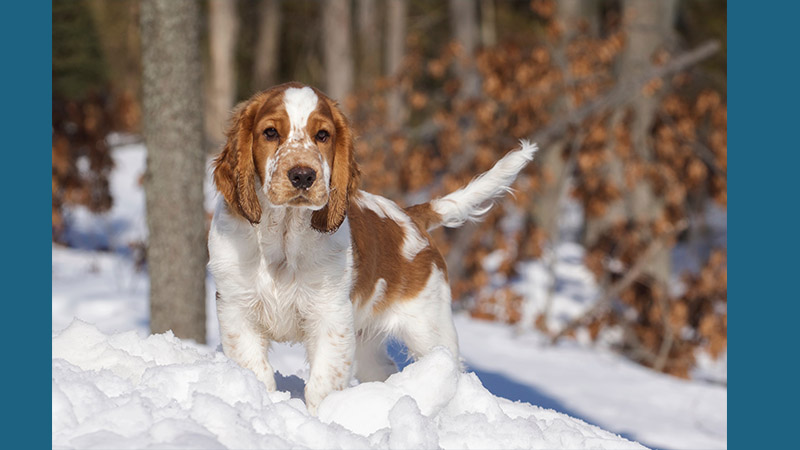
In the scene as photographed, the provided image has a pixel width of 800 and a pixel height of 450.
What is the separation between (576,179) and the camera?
11.4 metres

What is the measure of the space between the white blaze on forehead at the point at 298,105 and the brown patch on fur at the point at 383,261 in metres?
0.61

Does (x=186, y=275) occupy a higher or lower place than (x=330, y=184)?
lower

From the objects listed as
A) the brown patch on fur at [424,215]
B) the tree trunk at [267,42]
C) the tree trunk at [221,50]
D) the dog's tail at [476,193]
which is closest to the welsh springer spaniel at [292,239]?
the brown patch on fur at [424,215]

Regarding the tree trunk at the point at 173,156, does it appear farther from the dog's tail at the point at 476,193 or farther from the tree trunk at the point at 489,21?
the tree trunk at the point at 489,21

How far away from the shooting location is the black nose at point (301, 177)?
339 cm

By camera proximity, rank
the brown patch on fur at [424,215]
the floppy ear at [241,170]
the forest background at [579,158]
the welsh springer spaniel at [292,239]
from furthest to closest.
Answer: the forest background at [579,158] → the brown patch on fur at [424,215] → the floppy ear at [241,170] → the welsh springer spaniel at [292,239]

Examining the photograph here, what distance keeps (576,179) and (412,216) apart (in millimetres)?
7038

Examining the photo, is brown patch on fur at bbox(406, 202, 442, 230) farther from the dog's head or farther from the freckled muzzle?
the freckled muzzle

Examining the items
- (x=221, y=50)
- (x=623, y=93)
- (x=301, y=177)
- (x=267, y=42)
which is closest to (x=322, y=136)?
(x=301, y=177)

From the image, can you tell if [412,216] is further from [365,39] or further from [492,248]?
[365,39]

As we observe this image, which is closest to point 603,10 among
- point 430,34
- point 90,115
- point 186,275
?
point 430,34

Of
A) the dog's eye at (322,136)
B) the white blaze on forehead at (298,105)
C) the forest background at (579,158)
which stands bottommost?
the forest background at (579,158)

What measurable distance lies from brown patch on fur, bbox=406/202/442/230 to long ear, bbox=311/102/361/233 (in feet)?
3.05

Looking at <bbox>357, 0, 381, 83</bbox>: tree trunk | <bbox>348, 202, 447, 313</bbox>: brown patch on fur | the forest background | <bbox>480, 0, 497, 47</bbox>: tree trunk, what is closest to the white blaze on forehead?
<bbox>348, 202, 447, 313</bbox>: brown patch on fur
